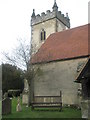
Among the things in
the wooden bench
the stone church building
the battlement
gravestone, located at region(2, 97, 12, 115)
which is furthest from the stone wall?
the battlement

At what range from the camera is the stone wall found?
18703mm

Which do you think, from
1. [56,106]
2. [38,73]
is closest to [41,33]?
[38,73]


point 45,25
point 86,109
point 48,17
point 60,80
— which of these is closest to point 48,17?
point 48,17

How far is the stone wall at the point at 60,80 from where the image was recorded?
61.4 feet

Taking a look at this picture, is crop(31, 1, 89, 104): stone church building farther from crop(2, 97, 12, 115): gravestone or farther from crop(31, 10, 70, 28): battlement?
crop(2, 97, 12, 115): gravestone

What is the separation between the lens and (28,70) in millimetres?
20172

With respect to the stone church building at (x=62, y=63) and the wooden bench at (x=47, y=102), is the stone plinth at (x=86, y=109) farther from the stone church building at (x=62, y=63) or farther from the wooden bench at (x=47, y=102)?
the stone church building at (x=62, y=63)

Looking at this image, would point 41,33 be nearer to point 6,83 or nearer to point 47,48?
point 47,48

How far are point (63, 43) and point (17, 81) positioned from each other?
19.5 m

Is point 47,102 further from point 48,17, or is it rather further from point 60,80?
point 48,17

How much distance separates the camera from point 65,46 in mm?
21531

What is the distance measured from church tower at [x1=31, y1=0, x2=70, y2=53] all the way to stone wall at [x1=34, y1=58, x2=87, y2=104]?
860 cm

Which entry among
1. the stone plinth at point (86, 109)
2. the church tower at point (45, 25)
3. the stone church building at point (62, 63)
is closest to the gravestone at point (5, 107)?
the stone plinth at point (86, 109)

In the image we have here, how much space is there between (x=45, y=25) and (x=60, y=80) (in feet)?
42.2
